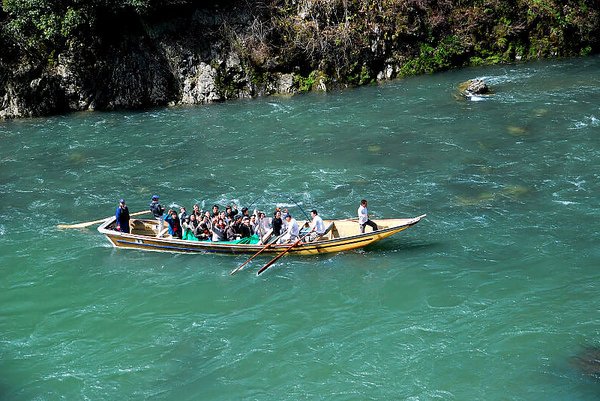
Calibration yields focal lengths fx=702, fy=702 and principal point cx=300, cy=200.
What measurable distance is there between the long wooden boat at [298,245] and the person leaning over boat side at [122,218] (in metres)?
0.27

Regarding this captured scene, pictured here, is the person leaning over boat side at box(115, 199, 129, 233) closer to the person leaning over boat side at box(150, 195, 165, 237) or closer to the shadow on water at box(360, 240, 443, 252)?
the person leaning over boat side at box(150, 195, 165, 237)

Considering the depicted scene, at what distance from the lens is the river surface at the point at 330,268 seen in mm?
17094

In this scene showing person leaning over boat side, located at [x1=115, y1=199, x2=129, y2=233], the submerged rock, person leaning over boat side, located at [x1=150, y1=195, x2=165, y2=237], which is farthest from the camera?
the submerged rock

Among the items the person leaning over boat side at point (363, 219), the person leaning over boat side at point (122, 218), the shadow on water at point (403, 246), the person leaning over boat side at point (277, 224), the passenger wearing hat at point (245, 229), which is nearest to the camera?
the person leaning over boat side at point (363, 219)

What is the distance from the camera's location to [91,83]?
4128 cm

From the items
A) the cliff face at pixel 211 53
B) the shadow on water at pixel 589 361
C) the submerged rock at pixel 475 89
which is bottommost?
the shadow on water at pixel 589 361

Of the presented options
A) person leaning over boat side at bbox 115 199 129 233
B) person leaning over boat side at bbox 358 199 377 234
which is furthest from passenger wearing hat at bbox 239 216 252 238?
person leaning over boat side at bbox 115 199 129 233

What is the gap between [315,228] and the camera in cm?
2227

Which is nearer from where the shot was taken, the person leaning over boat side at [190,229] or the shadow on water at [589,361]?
the shadow on water at [589,361]

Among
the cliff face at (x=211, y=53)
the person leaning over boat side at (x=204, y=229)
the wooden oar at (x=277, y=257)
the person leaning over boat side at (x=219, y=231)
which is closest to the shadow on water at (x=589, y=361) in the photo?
the wooden oar at (x=277, y=257)

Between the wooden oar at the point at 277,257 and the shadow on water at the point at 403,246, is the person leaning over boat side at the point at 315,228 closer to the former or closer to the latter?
the wooden oar at the point at 277,257

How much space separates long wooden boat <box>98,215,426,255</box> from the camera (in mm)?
21969

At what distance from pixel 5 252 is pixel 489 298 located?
53.1ft

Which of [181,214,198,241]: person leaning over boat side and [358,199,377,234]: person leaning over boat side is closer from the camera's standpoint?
[358,199,377,234]: person leaning over boat side
